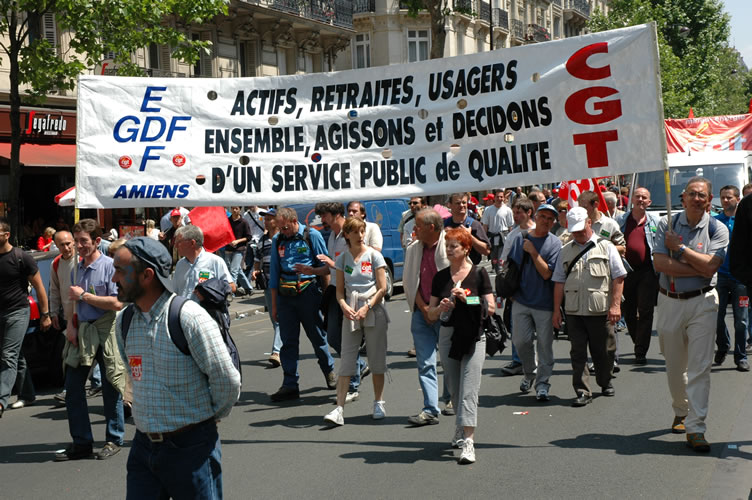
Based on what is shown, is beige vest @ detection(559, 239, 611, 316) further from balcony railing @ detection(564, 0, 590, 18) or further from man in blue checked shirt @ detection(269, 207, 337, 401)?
balcony railing @ detection(564, 0, 590, 18)

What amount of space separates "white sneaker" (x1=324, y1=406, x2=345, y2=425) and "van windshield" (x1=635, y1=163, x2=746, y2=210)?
10.5m

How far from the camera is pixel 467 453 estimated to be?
633cm

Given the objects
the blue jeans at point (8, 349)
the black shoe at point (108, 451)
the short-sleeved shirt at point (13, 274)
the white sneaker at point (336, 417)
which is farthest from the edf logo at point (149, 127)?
the blue jeans at point (8, 349)

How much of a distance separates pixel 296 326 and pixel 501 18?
48.1 metres

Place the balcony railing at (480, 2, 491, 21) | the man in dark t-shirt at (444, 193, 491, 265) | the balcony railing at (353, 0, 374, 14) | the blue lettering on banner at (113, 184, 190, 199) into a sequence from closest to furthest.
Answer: the blue lettering on banner at (113, 184, 190, 199) → the man in dark t-shirt at (444, 193, 491, 265) → the balcony railing at (353, 0, 374, 14) → the balcony railing at (480, 2, 491, 21)

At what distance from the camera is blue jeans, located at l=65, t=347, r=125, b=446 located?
6922 mm

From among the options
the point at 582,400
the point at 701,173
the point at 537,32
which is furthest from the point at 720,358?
the point at 537,32

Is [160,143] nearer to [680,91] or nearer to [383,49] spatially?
[383,49]

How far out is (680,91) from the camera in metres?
53.9

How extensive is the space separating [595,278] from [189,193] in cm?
380

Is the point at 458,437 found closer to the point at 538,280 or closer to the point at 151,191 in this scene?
the point at 538,280

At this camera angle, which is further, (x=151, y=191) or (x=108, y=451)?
(x=151, y=191)

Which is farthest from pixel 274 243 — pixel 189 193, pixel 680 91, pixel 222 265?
pixel 680 91

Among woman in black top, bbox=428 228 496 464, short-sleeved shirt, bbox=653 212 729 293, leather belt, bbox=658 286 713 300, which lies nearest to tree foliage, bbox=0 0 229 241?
woman in black top, bbox=428 228 496 464
